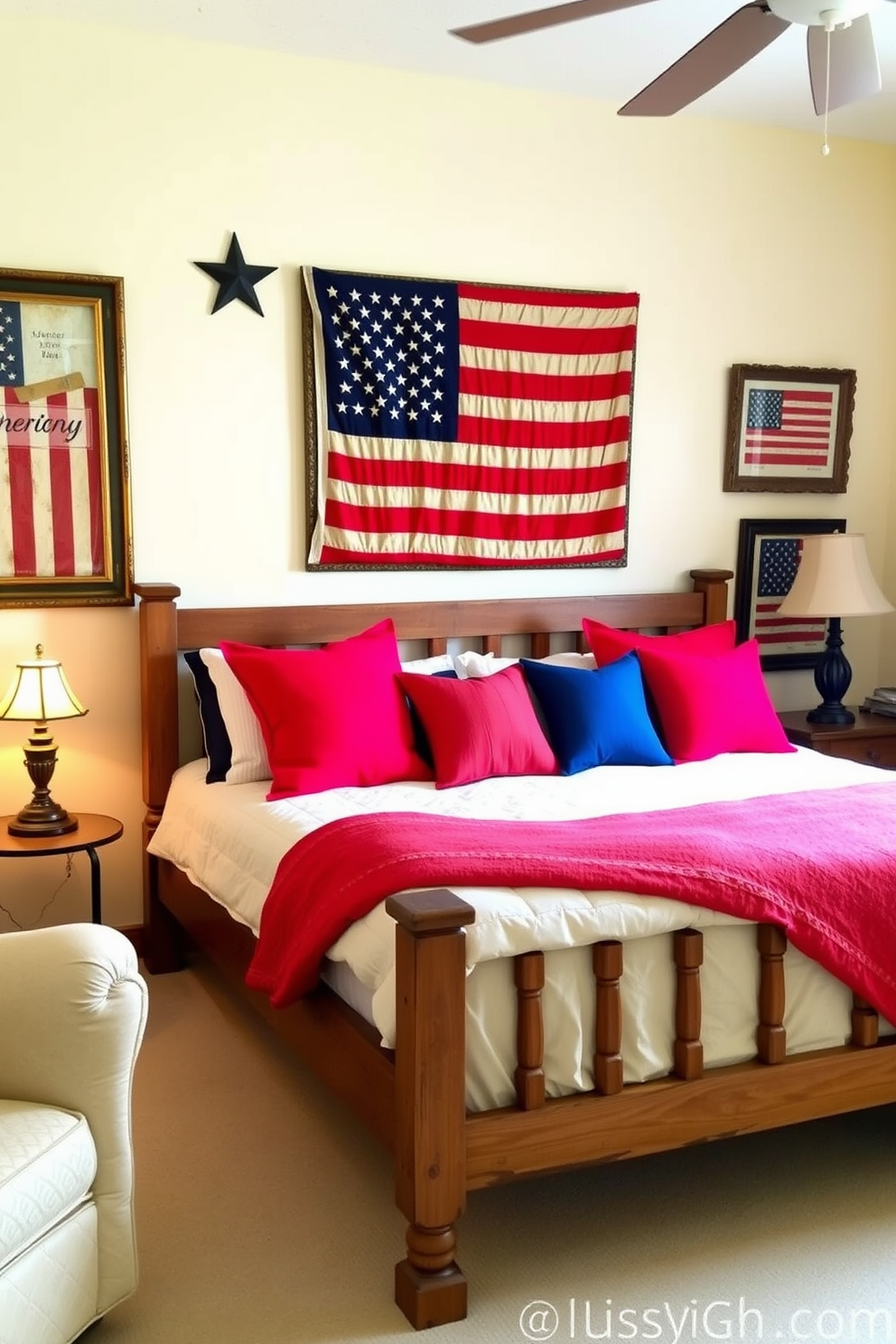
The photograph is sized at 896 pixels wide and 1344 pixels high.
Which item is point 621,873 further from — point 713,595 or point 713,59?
point 713,595

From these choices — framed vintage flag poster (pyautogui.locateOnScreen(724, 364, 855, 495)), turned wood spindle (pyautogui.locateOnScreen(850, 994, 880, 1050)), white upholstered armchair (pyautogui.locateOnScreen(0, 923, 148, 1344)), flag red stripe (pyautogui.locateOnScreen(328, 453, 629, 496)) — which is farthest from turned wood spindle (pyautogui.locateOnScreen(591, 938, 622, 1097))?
framed vintage flag poster (pyautogui.locateOnScreen(724, 364, 855, 495))

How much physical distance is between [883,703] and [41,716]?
2.90 m

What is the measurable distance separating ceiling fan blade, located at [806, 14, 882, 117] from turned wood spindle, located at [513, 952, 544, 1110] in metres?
1.80

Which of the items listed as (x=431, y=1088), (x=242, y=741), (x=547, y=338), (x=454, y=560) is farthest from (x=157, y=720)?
(x=431, y=1088)

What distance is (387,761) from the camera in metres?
3.42

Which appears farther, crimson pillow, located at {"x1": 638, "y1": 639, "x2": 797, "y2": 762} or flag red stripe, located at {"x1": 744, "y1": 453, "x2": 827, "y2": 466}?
flag red stripe, located at {"x1": 744, "y1": 453, "x2": 827, "y2": 466}

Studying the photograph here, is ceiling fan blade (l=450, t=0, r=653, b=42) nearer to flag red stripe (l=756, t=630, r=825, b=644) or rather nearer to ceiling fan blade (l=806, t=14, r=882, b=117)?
ceiling fan blade (l=806, t=14, r=882, b=117)

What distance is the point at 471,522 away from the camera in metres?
4.17

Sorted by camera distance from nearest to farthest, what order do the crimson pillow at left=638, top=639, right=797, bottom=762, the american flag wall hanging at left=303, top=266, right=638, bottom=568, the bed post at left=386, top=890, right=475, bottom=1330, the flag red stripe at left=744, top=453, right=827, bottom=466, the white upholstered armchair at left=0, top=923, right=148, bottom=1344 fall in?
1. the white upholstered armchair at left=0, top=923, right=148, bottom=1344
2. the bed post at left=386, top=890, right=475, bottom=1330
3. the crimson pillow at left=638, top=639, right=797, bottom=762
4. the american flag wall hanging at left=303, top=266, right=638, bottom=568
5. the flag red stripe at left=744, top=453, right=827, bottom=466

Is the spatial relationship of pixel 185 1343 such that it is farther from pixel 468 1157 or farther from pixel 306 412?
pixel 306 412

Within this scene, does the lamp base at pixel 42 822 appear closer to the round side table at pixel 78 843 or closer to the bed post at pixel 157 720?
the round side table at pixel 78 843

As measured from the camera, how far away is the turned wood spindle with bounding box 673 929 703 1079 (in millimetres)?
2340

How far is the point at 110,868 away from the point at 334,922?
5.62 ft

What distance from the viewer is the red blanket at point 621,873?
7.70 feet
